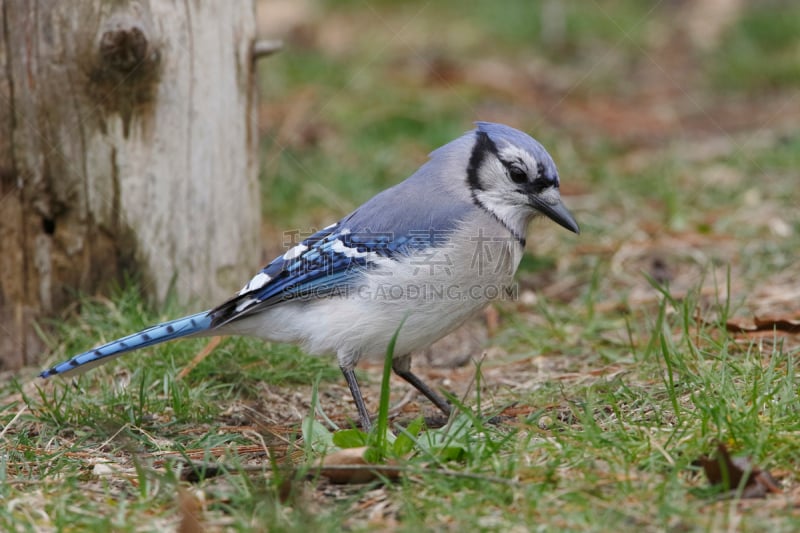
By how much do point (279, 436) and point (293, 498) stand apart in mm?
781

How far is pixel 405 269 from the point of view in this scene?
338cm

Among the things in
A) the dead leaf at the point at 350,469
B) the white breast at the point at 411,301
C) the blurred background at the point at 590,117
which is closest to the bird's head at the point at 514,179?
the white breast at the point at 411,301

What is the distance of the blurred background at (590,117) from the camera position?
5.02 meters

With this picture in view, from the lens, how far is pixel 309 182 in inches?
232

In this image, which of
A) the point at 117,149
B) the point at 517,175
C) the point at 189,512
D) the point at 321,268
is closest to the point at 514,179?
the point at 517,175

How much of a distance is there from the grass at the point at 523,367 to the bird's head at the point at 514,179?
23.1 inches

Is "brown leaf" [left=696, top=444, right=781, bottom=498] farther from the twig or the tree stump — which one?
the tree stump

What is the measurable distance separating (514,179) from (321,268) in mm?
799

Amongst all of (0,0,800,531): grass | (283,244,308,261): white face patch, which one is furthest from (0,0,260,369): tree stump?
(283,244,308,261): white face patch

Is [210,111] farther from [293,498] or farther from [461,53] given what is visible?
[461,53]

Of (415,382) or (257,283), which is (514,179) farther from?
(257,283)

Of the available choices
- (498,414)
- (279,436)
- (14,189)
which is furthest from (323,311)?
(14,189)

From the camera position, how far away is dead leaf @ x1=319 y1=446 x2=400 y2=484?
2.64m

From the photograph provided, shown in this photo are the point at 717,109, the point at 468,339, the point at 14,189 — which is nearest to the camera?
the point at 14,189
